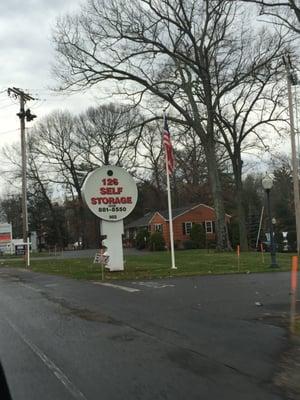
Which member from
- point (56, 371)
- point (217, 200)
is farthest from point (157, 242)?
point (56, 371)

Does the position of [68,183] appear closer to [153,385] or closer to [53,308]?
[53,308]

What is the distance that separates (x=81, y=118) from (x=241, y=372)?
71983 mm

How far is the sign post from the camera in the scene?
→ 2122cm

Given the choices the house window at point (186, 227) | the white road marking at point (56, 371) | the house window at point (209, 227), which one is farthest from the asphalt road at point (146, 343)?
the house window at point (209, 227)

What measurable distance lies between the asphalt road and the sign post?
6.59 meters

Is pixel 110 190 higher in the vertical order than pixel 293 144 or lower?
lower

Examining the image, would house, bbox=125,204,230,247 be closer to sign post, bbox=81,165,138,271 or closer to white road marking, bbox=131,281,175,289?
sign post, bbox=81,165,138,271

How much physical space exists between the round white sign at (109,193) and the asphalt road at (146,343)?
6.61 m

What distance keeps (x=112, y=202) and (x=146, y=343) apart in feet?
43.7

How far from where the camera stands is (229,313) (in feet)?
35.2

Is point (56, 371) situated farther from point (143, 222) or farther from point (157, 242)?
point (143, 222)

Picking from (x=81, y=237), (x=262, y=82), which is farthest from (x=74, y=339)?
(x=81, y=237)

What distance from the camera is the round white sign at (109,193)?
69.2 ft

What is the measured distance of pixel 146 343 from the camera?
8367 mm
